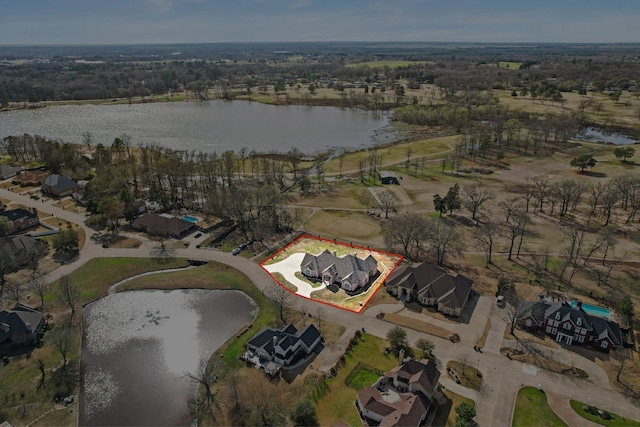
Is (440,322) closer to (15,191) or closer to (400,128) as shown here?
(15,191)

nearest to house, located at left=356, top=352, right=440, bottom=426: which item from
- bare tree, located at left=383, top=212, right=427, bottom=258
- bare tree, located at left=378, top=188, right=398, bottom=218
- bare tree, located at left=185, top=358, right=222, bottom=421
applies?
bare tree, located at left=185, top=358, right=222, bottom=421

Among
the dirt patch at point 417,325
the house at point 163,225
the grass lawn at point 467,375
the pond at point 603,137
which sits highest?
the house at point 163,225

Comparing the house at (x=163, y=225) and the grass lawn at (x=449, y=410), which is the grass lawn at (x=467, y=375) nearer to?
the grass lawn at (x=449, y=410)

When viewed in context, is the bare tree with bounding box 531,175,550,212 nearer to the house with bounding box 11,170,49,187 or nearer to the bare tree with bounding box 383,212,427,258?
the bare tree with bounding box 383,212,427,258

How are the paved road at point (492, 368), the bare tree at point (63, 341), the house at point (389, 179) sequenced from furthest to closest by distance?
the house at point (389, 179) < the bare tree at point (63, 341) < the paved road at point (492, 368)

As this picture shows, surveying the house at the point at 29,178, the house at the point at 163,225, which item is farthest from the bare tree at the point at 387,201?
the house at the point at 29,178

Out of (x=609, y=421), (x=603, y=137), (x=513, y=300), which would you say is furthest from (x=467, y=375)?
(x=603, y=137)
